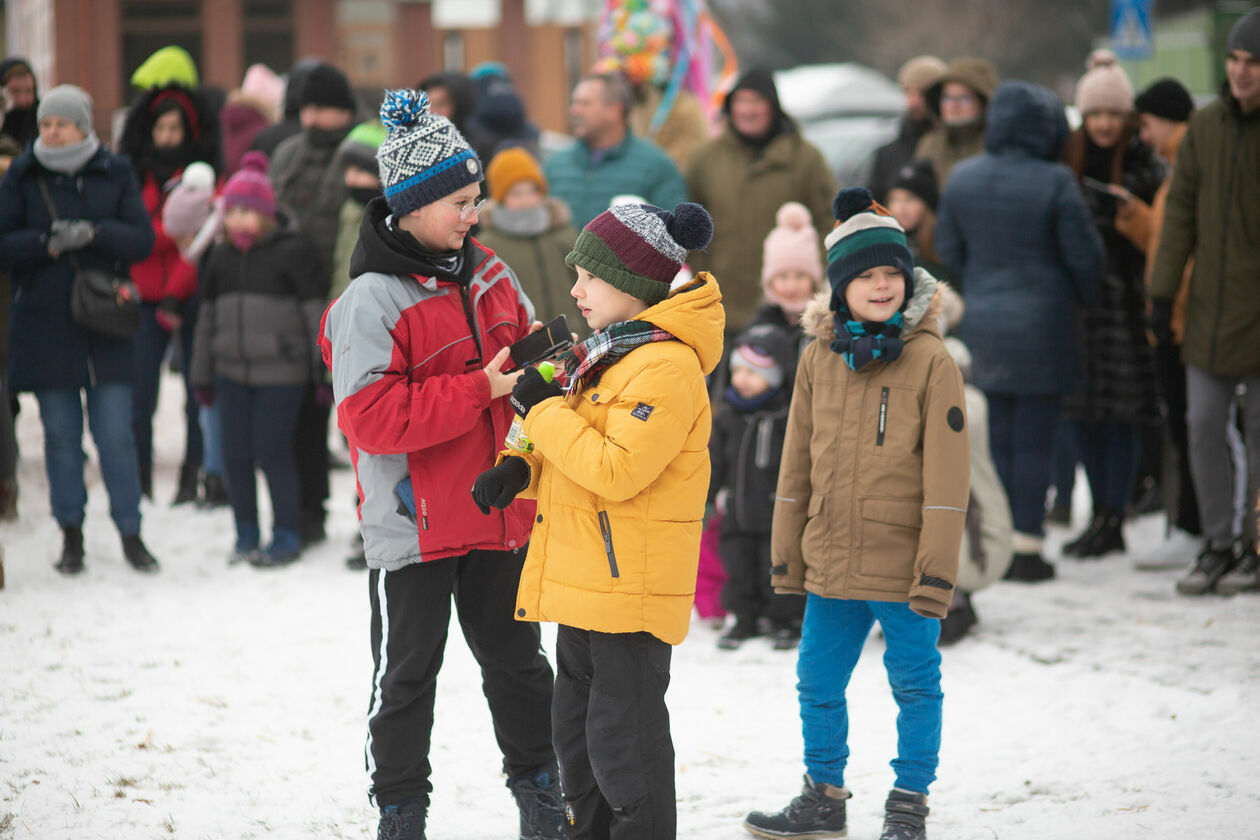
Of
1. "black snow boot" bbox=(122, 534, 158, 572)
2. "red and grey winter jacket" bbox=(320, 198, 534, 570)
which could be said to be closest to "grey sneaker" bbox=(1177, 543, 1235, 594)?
"red and grey winter jacket" bbox=(320, 198, 534, 570)

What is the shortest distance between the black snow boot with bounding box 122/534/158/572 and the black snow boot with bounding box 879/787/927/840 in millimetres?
4152

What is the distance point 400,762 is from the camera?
132 inches

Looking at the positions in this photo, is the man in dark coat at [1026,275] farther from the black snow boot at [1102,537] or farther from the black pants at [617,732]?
the black pants at [617,732]

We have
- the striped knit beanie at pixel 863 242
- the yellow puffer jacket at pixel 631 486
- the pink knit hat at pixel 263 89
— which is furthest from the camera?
the pink knit hat at pixel 263 89

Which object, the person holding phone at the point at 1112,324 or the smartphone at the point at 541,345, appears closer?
the smartphone at the point at 541,345

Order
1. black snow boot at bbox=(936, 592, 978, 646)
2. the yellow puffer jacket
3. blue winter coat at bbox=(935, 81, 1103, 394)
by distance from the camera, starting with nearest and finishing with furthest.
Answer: the yellow puffer jacket < black snow boot at bbox=(936, 592, 978, 646) < blue winter coat at bbox=(935, 81, 1103, 394)

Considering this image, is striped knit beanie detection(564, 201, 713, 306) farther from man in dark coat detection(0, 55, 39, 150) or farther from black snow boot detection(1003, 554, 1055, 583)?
man in dark coat detection(0, 55, 39, 150)

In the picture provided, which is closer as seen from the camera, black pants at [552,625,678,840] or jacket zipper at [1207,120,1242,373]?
black pants at [552,625,678,840]

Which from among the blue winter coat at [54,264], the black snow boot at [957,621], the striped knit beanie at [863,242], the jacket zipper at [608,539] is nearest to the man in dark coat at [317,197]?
the blue winter coat at [54,264]

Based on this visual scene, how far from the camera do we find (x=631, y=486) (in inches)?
117

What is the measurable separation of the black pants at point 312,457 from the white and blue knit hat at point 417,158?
3.72 metres

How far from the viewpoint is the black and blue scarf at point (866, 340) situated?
11.9ft

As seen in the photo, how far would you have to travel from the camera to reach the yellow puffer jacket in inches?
118

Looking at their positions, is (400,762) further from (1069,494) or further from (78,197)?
(1069,494)
